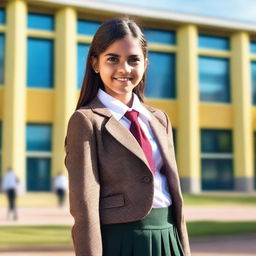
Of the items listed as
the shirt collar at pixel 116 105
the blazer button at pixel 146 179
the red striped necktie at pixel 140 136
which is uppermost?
the shirt collar at pixel 116 105

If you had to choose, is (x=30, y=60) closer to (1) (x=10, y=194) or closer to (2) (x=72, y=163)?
(1) (x=10, y=194)

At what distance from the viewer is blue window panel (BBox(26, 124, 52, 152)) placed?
2739cm

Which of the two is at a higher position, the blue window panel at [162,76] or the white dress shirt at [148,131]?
the blue window panel at [162,76]

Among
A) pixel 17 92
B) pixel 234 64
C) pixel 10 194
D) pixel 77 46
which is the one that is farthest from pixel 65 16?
pixel 10 194

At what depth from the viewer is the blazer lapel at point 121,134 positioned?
6.59 ft

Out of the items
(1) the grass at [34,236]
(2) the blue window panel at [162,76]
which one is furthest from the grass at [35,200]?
(2) the blue window panel at [162,76]

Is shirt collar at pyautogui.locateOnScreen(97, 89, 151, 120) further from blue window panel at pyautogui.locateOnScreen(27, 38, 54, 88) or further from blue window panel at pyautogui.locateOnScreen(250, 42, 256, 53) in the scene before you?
blue window panel at pyautogui.locateOnScreen(250, 42, 256, 53)

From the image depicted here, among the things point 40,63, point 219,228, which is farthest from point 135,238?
point 40,63

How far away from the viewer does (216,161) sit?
31953 mm

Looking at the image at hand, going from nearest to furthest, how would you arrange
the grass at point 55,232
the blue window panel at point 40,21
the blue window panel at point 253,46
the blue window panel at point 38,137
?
the grass at point 55,232
the blue window panel at point 38,137
the blue window panel at point 40,21
the blue window panel at point 253,46

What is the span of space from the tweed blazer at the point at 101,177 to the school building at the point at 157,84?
81.5ft

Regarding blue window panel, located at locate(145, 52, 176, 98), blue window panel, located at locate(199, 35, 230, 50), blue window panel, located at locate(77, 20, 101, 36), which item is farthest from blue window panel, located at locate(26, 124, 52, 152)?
blue window panel, located at locate(199, 35, 230, 50)

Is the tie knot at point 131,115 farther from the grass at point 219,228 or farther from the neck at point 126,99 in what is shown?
the grass at point 219,228

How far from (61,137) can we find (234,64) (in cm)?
1316
